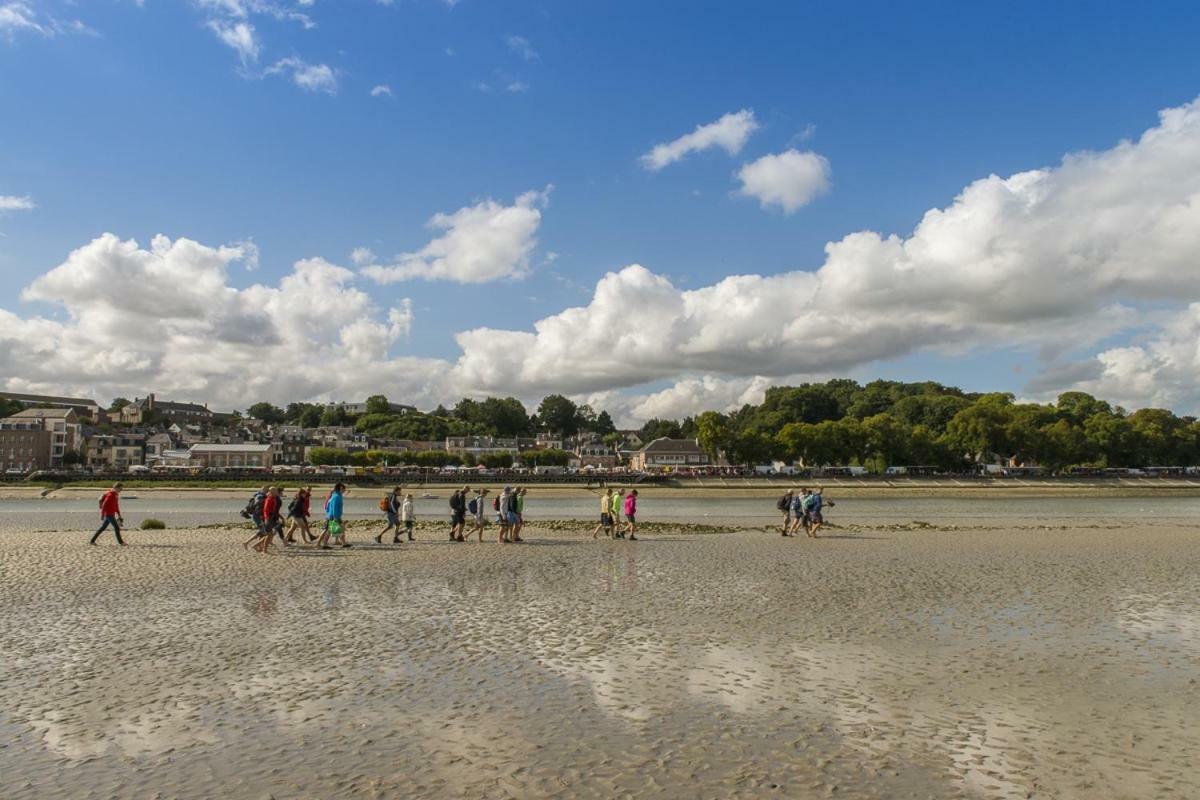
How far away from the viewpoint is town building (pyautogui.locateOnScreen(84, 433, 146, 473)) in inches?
6063

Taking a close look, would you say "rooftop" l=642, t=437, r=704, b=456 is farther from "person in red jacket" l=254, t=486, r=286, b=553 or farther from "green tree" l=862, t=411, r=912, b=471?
"person in red jacket" l=254, t=486, r=286, b=553

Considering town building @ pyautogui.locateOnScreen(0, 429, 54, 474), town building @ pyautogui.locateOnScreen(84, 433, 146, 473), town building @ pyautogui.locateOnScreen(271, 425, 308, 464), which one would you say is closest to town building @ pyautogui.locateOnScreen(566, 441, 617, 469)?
town building @ pyautogui.locateOnScreen(271, 425, 308, 464)

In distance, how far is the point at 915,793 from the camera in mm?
6734

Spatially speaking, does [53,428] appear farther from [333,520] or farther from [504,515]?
[504,515]

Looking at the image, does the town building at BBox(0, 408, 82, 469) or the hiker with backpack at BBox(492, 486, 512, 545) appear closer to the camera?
the hiker with backpack at BBox(492, 486, 512, 545)

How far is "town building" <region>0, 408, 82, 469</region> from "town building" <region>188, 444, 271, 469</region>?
20.7m

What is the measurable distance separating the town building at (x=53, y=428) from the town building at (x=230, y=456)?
2073 centimetres

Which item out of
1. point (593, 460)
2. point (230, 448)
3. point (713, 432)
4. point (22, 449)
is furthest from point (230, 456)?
point (713, 432)

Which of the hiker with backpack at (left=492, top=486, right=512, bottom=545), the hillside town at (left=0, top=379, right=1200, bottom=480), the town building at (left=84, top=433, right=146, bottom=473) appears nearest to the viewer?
the hiker with backpack at (left=492, top=486, right=512, bottom=545)

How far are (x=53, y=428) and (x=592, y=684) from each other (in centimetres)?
16620

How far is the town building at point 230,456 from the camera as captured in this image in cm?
14912

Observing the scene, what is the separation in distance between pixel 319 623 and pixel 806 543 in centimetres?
1842

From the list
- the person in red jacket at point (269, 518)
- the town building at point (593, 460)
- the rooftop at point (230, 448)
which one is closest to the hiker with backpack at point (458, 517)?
the person in red jacket at point (269, 518)

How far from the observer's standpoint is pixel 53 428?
477ft
